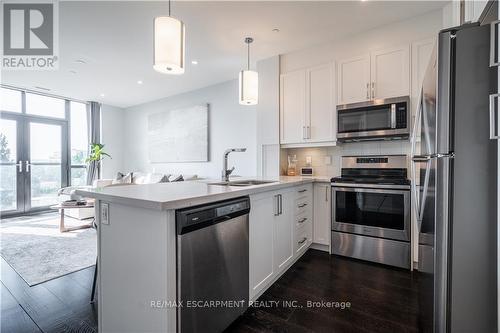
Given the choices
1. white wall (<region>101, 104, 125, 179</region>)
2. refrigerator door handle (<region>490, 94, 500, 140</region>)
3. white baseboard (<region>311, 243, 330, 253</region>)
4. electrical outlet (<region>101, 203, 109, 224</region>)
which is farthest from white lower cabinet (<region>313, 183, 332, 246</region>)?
white wall (<region>101, 104, 125, 179</region>)

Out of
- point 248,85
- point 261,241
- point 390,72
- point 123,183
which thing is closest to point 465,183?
point 261,241

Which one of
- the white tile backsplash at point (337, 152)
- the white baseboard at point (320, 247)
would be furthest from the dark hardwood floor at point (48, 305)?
the white tile backsplash at point (337, 152)

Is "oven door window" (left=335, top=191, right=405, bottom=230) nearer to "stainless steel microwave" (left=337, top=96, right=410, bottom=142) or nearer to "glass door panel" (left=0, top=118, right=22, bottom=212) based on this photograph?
"stainless steel microwave" (left=337, top=96, right=410, bottom=142)

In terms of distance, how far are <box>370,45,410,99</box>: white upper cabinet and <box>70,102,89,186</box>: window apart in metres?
6.57

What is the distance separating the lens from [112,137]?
6.50 meters

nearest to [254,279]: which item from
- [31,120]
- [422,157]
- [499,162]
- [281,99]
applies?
[422,157]

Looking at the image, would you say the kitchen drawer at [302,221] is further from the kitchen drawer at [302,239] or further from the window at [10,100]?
the window at [10,100]

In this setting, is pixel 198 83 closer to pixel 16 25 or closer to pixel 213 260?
pixel 16 25

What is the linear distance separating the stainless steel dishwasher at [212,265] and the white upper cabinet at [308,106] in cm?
188

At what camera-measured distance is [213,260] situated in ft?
4.48

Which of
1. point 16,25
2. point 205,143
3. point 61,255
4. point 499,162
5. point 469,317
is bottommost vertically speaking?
point 61,255

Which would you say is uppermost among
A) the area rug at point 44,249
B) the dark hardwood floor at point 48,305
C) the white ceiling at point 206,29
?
the white ceiling at point 206,29

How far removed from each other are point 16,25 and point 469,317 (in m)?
4.62

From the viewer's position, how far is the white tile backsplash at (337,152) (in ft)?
9.31
